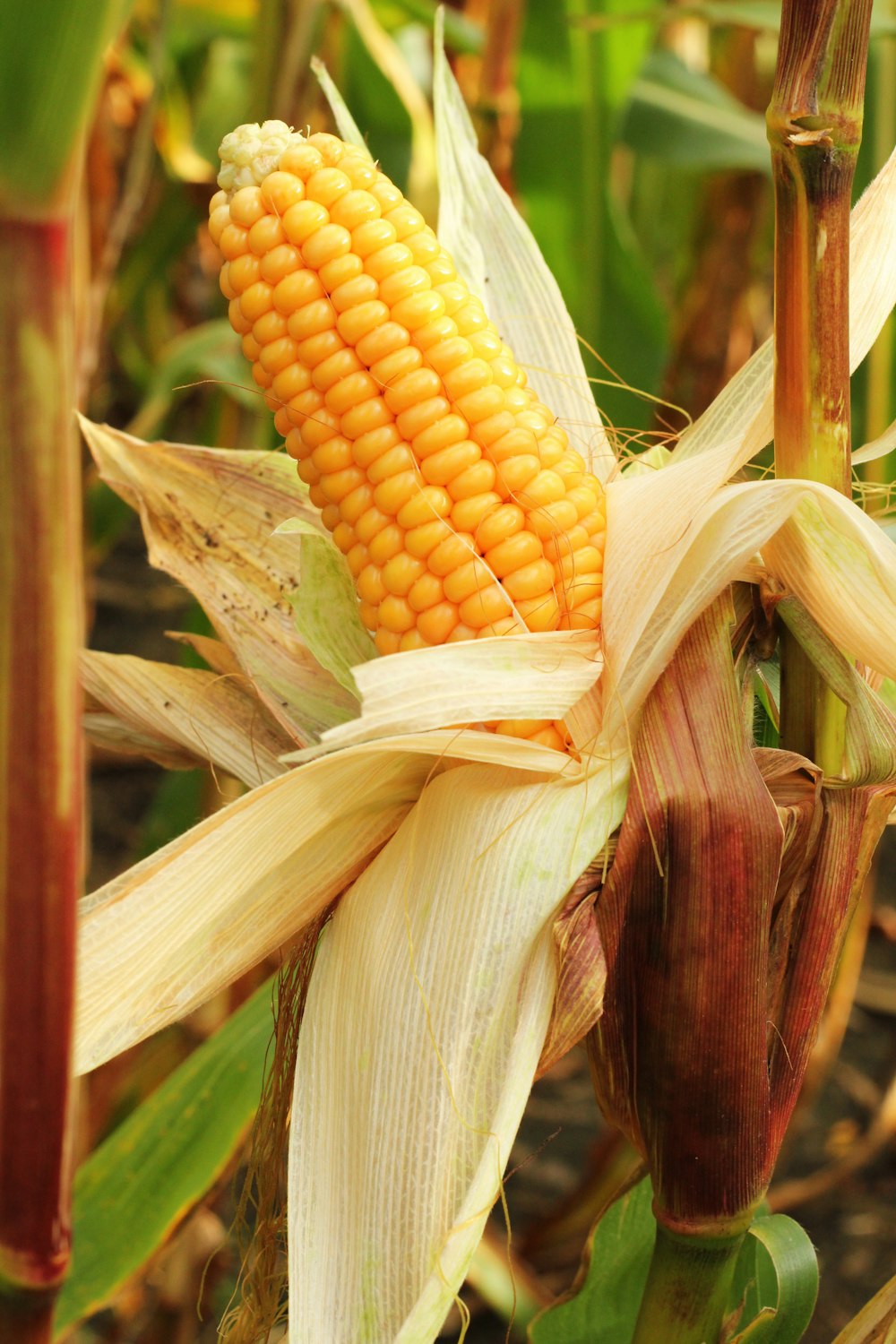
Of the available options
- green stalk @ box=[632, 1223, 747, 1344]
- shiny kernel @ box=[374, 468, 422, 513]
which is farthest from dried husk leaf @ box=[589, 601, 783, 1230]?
shiny kernel @ box=[374, 468, 422, 513]

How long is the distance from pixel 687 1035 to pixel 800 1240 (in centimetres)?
13

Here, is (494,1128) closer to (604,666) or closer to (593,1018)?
(593,1018)

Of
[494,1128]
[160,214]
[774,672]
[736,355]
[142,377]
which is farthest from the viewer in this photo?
[142,377]

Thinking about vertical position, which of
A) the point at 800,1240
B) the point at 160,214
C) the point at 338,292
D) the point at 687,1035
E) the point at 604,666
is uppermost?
the point at 160,214

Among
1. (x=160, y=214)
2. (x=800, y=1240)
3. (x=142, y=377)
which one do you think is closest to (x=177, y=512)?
(x=800, y=1240)

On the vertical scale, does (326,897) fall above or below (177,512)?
below

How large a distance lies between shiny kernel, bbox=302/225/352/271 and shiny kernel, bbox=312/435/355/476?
0.20 ft

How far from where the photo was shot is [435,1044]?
0.38 meters

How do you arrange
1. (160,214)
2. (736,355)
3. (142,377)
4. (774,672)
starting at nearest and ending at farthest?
1. (774,672)
2. (160,214)
3. (736,355)
4. (142,377)

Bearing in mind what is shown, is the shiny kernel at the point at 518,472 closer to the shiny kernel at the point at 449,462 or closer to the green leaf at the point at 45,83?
the shiny kernel at the point at 449,462

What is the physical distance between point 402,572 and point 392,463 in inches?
1.6

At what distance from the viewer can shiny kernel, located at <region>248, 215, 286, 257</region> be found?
43cm

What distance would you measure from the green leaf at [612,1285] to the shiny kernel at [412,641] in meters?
0.27

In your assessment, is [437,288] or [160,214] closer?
[437,288]
